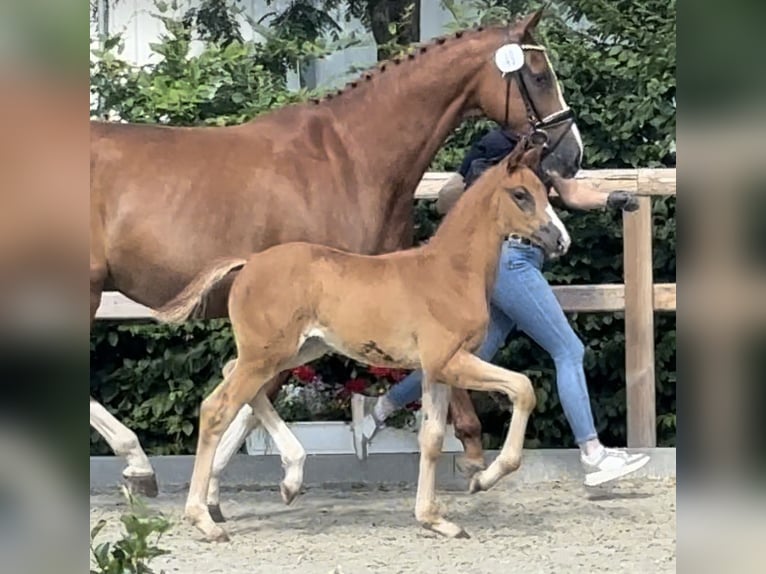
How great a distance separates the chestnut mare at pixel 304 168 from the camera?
3543mm

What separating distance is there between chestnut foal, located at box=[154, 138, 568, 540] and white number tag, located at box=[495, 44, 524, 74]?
30cm

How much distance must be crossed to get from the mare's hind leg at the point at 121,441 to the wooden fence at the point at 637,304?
0.44 m

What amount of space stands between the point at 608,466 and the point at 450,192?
109 centimetres

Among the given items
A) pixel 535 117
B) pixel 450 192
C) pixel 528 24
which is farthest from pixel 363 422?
pixel 528 24

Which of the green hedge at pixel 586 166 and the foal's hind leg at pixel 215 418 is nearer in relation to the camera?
the foal's hind leg at pixel 215 418

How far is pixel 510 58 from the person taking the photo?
3535 mm

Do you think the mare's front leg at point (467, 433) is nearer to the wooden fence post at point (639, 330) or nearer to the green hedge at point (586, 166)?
the green hedge at point (586, 166)

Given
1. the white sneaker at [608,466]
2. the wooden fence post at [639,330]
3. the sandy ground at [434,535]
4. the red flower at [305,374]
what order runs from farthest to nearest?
the red flower at [305,374] < the wooden fence post at [639,330] < the white sneaker at [608,466] < the sandy ground at [434,535]

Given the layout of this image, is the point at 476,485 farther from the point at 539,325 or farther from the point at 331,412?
the point at 331,412

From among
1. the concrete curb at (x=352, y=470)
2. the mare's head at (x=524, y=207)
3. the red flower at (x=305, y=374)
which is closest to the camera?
the mare's head at (x=524, y=207)

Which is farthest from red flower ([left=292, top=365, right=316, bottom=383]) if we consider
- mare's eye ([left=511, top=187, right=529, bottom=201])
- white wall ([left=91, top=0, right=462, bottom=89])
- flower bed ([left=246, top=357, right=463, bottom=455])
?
mare's eye ([left=511, top=187, right=529, bottom=201])

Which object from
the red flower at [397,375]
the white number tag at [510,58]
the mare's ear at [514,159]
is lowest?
the red flower at [397,375]

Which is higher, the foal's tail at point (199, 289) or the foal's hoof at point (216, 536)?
the foal's tail at point (199, 289)

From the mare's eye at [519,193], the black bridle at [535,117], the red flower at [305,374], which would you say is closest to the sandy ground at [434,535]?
the red flower at [305,374]
